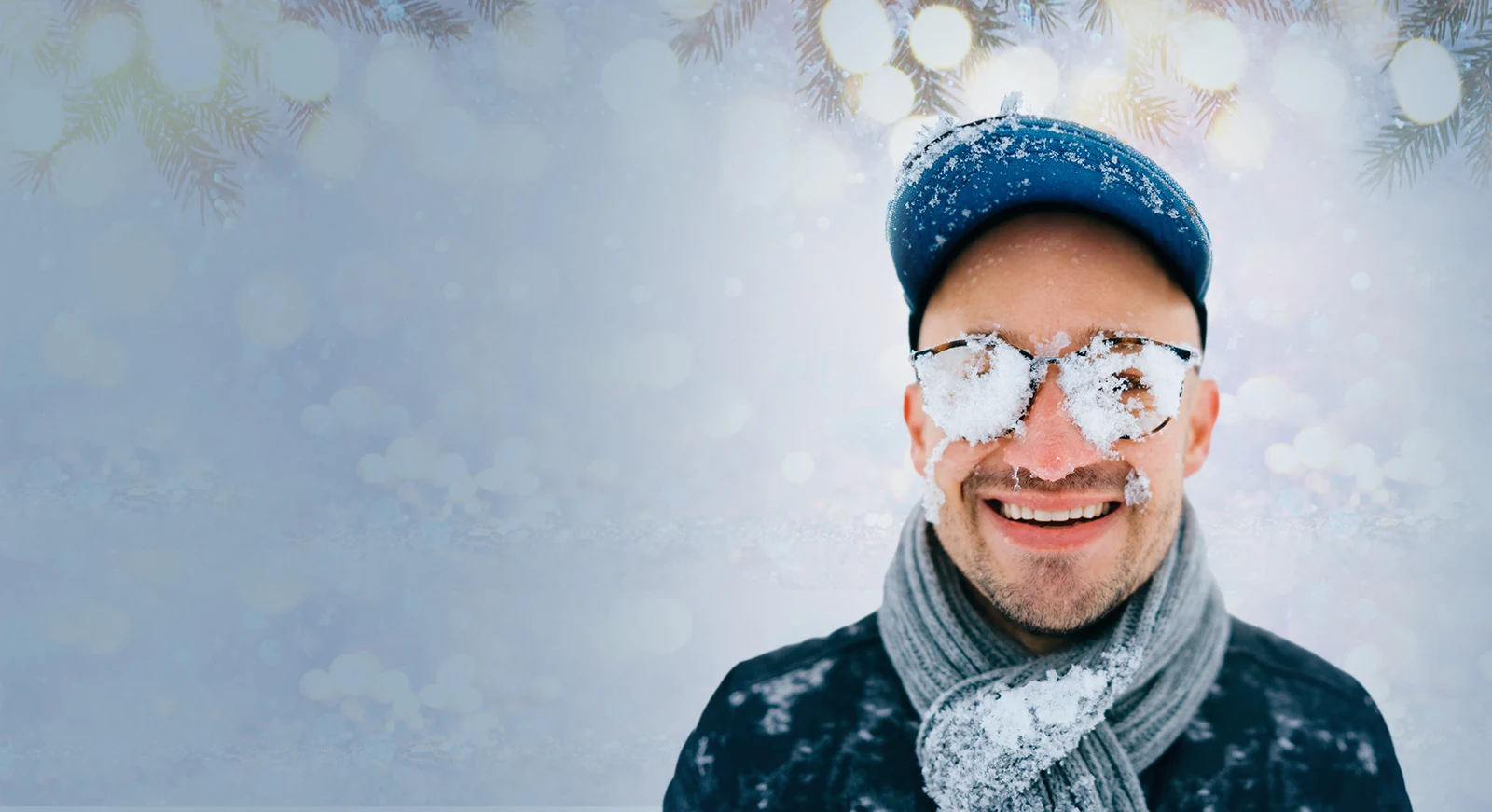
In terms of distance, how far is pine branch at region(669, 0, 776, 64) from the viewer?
2.00m

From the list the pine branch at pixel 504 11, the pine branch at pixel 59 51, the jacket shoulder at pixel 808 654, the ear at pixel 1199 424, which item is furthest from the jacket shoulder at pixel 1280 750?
the pine branch at pixel 59 51

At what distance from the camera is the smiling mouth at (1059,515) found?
3.92 ft

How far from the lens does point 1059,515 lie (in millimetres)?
1193

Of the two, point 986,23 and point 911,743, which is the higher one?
point 986,23

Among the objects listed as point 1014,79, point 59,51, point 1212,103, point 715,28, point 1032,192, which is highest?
point 59,51

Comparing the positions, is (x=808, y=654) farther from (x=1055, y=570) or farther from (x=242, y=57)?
(x=242, y=57)

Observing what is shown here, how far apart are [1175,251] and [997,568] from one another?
549 mm

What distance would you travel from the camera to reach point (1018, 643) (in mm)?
1275

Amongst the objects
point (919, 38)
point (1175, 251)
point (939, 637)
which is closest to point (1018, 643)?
point (939, 637)

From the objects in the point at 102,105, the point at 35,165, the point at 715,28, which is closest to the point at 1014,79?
the point at 715,28

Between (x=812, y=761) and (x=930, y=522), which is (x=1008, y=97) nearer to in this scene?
(x=930, y=522)

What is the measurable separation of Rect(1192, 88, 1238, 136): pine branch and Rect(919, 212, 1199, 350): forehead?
1.04 m

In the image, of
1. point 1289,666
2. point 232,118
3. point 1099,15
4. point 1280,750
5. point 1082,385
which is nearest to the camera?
point 1082,385

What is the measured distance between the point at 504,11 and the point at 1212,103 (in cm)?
182
